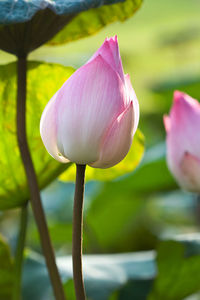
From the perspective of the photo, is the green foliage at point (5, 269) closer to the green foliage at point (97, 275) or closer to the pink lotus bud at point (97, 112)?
the green foliage at point (97, 275)

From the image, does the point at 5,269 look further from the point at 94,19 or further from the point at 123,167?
the point at 94,19

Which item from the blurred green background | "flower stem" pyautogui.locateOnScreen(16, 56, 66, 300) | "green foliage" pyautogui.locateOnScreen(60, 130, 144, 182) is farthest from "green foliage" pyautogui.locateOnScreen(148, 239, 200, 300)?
"flower stem" pyautogui.locateOnScreen(16, 56, 66, 300)

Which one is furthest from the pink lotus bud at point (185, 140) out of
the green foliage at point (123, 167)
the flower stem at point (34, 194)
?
the flower stem at point (34, 194)

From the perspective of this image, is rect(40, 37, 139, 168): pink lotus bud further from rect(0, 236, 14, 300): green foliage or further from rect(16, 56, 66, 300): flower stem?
rect(0, 236, 14, 300): green foliage

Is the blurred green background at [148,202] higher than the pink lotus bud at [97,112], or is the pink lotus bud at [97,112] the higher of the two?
the pink lotus bud at [97,112]

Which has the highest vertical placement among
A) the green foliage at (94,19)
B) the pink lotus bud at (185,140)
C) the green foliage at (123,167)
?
the green foliage at (94,19)

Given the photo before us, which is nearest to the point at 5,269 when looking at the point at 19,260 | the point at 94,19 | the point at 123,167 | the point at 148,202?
the point at 19,260

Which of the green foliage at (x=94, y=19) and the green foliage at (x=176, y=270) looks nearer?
the green foliage at (x=94, y=19)

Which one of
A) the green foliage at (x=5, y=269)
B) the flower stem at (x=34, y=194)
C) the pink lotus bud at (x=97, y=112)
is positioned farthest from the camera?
the green foliage at (x=5, y=269)
